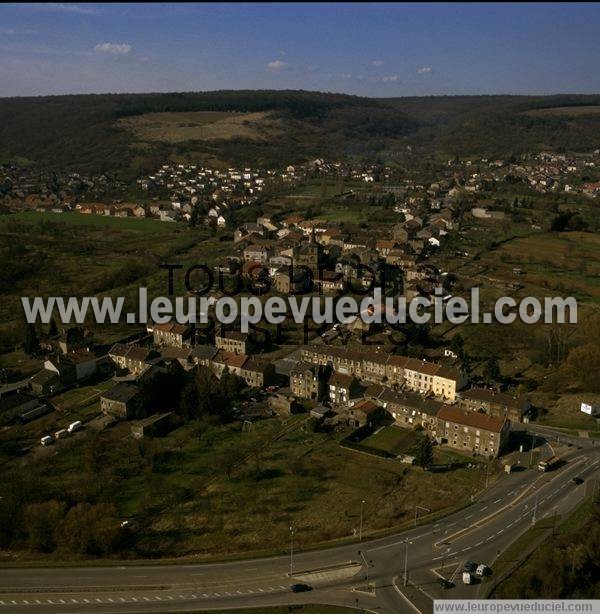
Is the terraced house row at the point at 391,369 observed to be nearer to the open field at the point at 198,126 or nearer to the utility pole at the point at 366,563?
the utility pole at the point at 366,563

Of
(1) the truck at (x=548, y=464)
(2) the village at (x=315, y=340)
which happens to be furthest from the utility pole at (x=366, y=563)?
(1) the truck at (x=548, y=464)

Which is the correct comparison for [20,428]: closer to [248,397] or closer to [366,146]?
[248,397]

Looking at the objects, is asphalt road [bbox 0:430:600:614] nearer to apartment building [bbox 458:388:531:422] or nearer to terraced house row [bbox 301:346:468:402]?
apartment building [bbox 458:388:531:422]

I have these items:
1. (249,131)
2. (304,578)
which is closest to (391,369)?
(304,578)

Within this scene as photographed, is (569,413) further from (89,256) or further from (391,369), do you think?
(89,256)

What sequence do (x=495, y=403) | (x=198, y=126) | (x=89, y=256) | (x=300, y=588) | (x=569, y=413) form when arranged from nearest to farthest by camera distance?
1. (x=300, y=588)
2. (x=495, y=403)
3. (x=569, y=413)
4. (x=89, y=256)
5. (x=198, y=126)

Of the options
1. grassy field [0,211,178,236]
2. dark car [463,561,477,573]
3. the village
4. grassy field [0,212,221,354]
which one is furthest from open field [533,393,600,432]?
grassy field [0,211,178,236]

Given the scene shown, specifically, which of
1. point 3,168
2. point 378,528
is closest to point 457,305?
point 378,528
